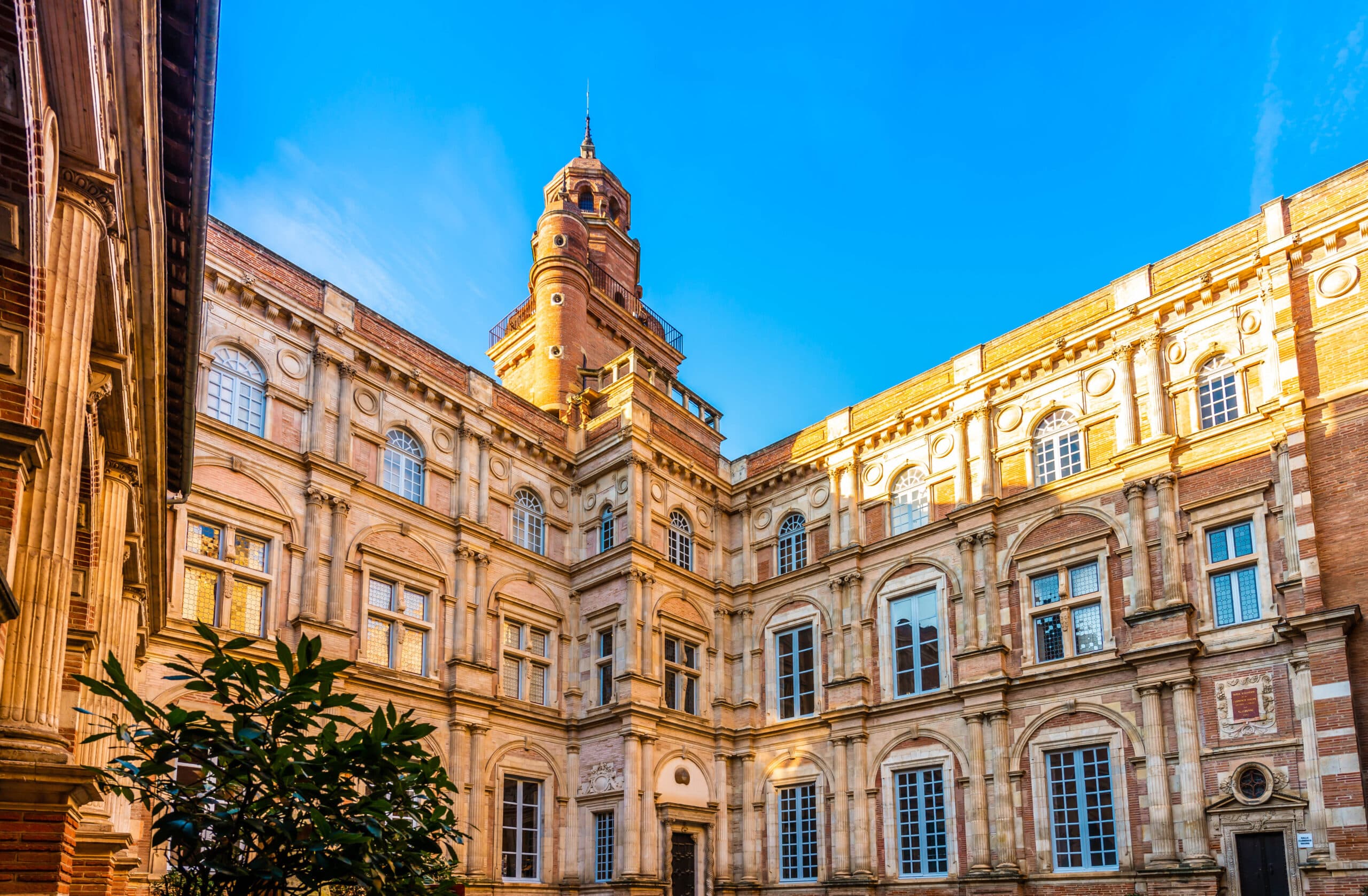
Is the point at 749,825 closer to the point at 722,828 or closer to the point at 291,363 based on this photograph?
the point at 722,828

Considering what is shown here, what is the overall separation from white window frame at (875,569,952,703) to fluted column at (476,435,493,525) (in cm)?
1032

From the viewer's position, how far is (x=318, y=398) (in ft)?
82.2

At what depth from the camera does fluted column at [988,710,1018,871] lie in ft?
78.7

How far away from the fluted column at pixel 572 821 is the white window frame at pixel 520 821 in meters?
0.68

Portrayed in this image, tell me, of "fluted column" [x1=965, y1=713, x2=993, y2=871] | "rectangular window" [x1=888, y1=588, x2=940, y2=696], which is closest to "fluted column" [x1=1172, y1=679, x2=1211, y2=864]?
"fluted column" [x1=965, y1=713, x2=993, y2=871]

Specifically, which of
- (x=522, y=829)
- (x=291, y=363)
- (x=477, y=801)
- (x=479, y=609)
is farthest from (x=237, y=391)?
(x=522, y=829)

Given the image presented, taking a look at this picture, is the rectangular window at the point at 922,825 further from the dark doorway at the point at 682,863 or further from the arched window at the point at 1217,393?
the arched window at the point at 1217,393

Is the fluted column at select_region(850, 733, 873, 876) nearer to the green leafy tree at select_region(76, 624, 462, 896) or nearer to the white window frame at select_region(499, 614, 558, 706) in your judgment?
the white window frame at select_region(499, 614, 558, 706)

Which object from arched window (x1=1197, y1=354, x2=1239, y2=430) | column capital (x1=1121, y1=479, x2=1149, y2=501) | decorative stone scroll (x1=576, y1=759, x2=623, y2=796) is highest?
arched window (x1=1197, y1=354, x2=1239, y2=430)

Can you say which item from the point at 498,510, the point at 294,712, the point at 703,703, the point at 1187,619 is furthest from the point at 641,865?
the point at 294,712

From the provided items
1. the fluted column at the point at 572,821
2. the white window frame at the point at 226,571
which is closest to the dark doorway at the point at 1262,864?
the fluted column at the point at 572,821

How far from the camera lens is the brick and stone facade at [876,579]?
21.5 meters

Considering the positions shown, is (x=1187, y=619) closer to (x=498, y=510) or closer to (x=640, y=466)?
(x=640, y=466)

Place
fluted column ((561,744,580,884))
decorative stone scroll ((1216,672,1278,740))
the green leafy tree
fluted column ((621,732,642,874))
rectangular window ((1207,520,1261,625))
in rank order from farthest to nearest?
1. fluted column ((561,744,580,884))
2. fluted column ((621,732,642,874))
3. rectangular window ((1207,520,1261,625))
4. decorative stone scroll ((1216,672,1278,740))
5. the green leafy tree
